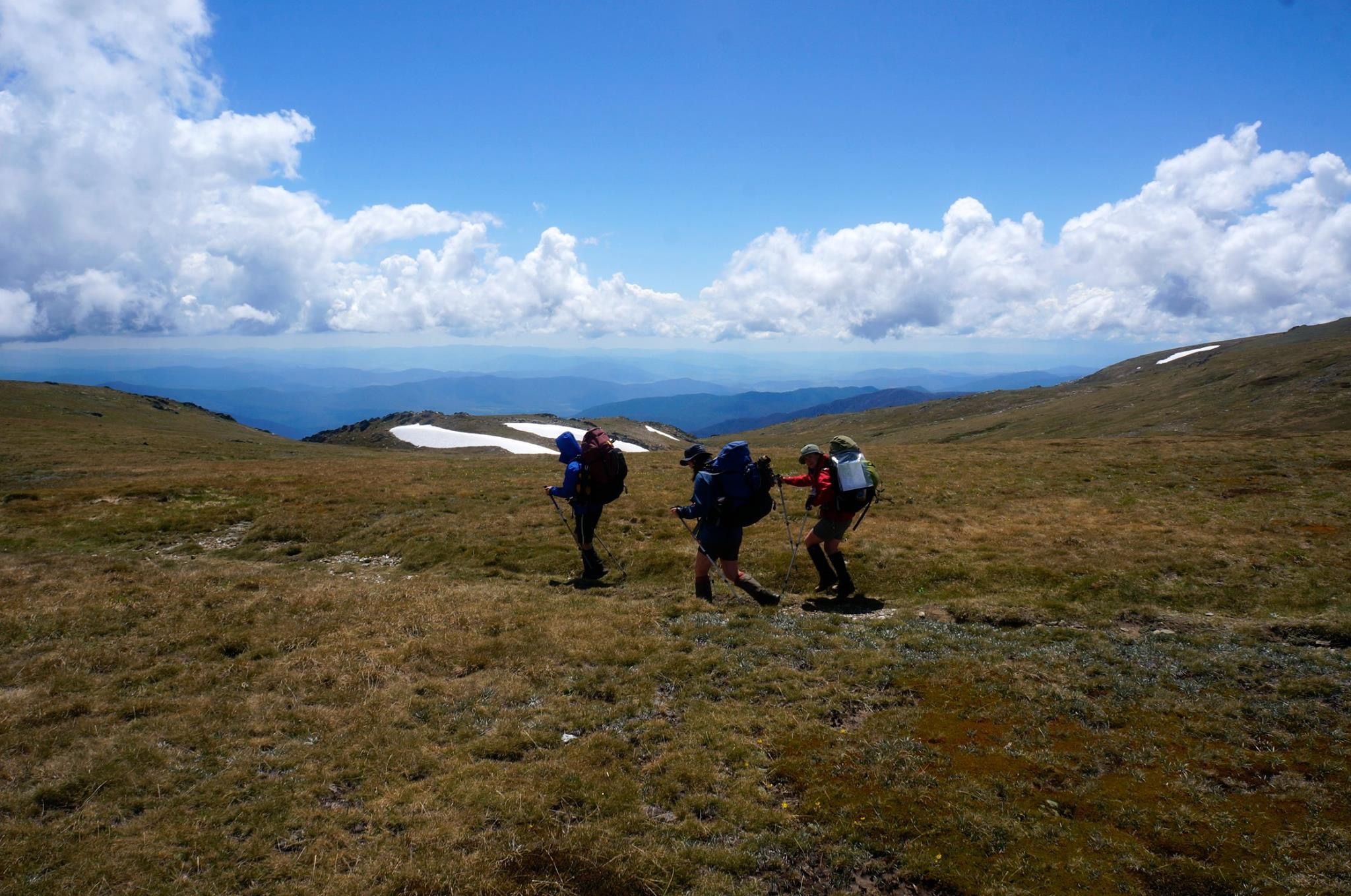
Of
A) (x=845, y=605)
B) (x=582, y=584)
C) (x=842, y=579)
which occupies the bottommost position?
(x=582, y=584)

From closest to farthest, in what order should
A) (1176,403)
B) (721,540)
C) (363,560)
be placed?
1. (721,540)
2. (363,560)
3. (1176,403)

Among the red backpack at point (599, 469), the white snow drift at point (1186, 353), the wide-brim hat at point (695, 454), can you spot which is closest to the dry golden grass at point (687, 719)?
the red backpack at point (599, 469)

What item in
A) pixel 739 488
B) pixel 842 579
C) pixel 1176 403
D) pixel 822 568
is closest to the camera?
pixel 739 488

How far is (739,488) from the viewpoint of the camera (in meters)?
15.0

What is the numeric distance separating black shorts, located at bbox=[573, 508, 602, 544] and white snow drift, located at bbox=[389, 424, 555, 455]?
7557cm

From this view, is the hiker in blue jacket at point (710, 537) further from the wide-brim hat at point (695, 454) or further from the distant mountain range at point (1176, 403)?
the distant mountain range at point (1176, 403)

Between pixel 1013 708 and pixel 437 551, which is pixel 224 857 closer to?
pixel 1013 708

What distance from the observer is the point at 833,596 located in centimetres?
1658

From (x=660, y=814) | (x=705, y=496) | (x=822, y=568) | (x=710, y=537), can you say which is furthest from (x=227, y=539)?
(x=660, y=814)

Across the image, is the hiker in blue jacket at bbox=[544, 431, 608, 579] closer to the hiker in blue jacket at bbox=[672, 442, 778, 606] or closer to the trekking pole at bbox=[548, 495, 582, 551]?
the trekking pole at bbox=[548, 495, 582, 551]

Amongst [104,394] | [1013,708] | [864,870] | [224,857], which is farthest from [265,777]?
[104,394]

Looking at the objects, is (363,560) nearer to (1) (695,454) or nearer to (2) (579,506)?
(2) (579,506)

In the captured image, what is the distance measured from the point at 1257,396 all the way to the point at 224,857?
110 metres

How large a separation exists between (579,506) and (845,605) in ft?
25.4
